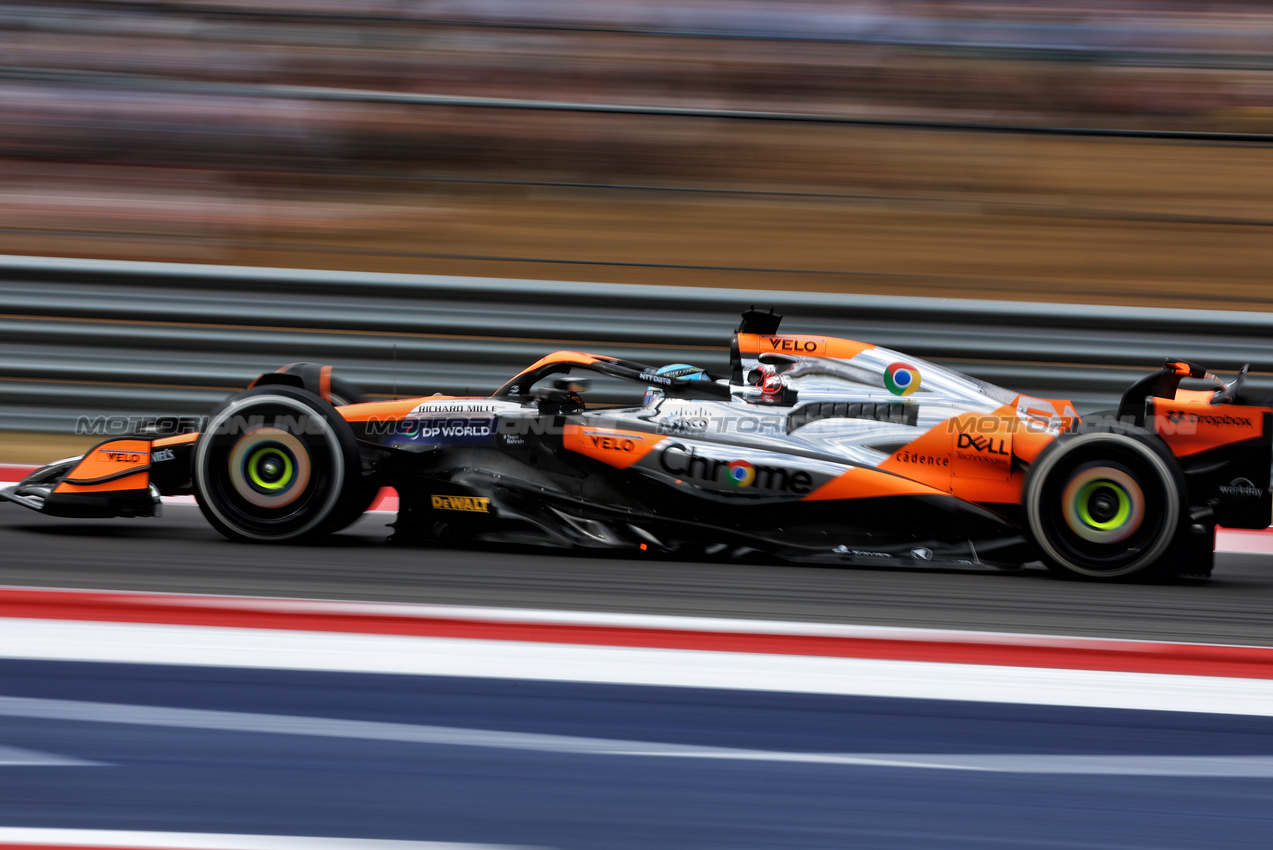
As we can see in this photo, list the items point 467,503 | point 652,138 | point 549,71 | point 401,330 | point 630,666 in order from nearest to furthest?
point 630,666 → point 467,503 → point 401,330 → point 652,138 → point 549,71

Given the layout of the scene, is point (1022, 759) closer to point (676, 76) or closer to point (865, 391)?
point (865, 391)

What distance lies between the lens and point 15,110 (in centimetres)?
1031

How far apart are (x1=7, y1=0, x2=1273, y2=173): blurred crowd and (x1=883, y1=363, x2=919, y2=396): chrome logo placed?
586cm

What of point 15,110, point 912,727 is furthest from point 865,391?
point 15,110

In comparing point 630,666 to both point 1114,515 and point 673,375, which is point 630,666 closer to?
point 673,375

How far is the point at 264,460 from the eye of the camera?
4.72 metres

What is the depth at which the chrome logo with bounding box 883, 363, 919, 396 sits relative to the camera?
15.5 feet

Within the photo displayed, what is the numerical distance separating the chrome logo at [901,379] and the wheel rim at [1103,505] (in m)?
0.70

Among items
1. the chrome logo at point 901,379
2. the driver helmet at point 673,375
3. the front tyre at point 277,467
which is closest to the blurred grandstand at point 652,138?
the driver helmet at point 673,375

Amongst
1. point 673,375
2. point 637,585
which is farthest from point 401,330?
point 637,585

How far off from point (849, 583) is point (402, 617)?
172 centimetres

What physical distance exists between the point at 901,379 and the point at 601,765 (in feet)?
8.28

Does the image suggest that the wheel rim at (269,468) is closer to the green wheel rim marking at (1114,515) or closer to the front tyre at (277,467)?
the front tyre at (277,467)

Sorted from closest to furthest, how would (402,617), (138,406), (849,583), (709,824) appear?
(709,824), (402,617), (849,583), (138,406)
